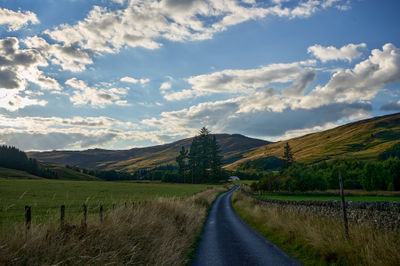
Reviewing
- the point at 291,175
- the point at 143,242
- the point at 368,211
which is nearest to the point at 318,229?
the point at 368,211

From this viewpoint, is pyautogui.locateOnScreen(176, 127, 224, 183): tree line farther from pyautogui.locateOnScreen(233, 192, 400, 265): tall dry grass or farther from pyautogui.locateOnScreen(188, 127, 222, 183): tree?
pyautogui.locateOnScreen(233, 192, 400, 265): tall dry grass

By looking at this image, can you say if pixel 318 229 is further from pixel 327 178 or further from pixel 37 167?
pixel 37 167

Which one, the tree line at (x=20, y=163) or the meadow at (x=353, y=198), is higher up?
the tree line at (x=20, y=163)

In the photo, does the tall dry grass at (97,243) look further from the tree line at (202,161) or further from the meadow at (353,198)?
the tree line at (202,161)

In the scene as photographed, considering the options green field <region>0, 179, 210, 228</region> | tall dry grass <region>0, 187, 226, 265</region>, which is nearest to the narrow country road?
tall dry grass <region>0, 187, 226, 265</region>

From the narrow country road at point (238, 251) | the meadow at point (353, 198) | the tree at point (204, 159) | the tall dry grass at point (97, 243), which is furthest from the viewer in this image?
the tree at point (204, 159)

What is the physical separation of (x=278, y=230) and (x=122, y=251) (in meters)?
11.8

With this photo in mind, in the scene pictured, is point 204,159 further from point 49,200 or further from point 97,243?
point 97,243

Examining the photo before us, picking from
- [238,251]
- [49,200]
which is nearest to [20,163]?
[49,200]

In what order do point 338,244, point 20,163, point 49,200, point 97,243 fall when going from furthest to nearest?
point 20,163 < point 49,200 < point 338,244 < point 97,243

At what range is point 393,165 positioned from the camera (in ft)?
255

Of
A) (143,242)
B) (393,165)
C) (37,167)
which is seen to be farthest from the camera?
(37,167)

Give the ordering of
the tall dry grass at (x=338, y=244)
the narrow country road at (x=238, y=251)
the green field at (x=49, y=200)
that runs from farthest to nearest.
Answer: the green field at (x=49, y=200), the narrow country road at (x=238, y=251), the tall dry grass at (x=338, y=244)

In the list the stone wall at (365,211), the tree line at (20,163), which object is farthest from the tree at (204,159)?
the stone wall at (365,211)
